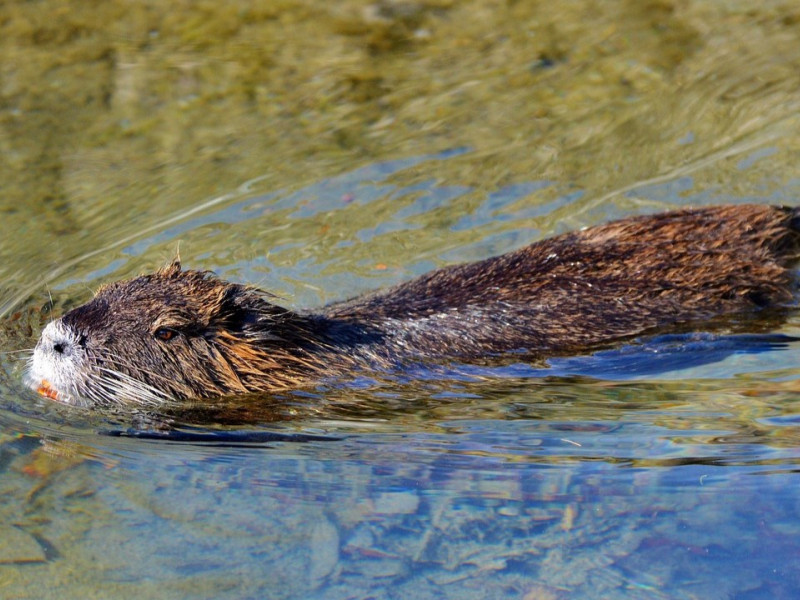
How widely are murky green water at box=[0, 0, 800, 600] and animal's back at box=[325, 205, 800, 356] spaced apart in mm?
153

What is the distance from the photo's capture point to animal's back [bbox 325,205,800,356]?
4.96m

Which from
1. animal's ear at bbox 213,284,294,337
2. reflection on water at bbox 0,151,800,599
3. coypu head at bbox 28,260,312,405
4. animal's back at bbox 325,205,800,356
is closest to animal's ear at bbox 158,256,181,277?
coypu head at bbox 28,260,312,405

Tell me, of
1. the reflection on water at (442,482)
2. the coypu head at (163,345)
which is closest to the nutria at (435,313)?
the coypu head at (163,345)

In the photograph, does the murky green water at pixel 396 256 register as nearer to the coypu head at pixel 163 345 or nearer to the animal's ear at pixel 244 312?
the coypu head at pixel 163 345

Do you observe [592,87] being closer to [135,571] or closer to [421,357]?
[421,357]

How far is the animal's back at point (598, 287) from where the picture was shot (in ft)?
16.3

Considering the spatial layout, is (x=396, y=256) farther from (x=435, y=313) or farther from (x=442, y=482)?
(x=442, y=482)

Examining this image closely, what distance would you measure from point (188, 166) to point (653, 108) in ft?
10.2

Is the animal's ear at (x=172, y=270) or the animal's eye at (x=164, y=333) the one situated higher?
the animal's ear at (x=172, y=270)

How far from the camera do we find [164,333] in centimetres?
471

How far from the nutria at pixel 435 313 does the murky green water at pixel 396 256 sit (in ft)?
0.45

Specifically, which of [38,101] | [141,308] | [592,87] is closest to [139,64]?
[38,101]

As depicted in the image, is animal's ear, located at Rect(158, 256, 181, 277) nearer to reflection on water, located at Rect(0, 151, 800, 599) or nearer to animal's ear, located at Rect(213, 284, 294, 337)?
animal's ear, located at Rect(213, 284, 294, 337)

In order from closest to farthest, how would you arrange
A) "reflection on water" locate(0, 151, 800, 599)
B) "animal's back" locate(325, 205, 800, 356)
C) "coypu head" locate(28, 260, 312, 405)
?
"reflection on water" locate(0, 151, 800, 599), "coypu head" locate(28, 260, 312, 405), "animal's back" locate(325, 205, 800, 356)
